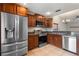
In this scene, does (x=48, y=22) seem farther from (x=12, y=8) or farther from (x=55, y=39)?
(x=12, y=8)

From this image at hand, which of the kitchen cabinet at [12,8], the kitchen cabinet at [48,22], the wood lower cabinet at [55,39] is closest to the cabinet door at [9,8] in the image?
the kitchen cabinet at [12,8]

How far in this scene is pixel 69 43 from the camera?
15.2ft

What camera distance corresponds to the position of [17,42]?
356 cm

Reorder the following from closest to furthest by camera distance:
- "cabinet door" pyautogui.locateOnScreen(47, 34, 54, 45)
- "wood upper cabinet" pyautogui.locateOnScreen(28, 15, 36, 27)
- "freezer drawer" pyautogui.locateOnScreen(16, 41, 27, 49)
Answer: "freezer drawer" pyautogui.locateOnScreen(16, 41, 27, 49) < "wood upper cabinet" pyautogui.locateOnScreen(28, 15, 36, 27) < "cabinet door" pyautogui.locateOnScreen(47, 34, 54, 45)

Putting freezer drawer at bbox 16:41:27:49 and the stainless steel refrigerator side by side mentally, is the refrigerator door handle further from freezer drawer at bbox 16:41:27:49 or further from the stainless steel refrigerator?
freezer drawer at bbox 16:41:27:49

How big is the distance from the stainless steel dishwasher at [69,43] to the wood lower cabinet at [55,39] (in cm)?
40

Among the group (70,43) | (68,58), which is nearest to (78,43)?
(70,43)

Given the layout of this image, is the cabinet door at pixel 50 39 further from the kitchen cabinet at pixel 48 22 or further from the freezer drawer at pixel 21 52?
the freezer drawer at pixel 21 52

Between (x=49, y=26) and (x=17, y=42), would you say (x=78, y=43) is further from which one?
(x=49, y=26)

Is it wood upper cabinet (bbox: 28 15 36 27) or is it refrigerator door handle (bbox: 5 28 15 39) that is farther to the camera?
wood upper cabinet (bbox: 28 15 36 27)

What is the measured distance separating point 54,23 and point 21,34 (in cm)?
387

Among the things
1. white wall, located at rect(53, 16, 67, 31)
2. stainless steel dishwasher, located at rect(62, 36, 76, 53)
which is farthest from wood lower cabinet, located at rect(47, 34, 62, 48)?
white wall, located at rect(53, 16, 67, 31)

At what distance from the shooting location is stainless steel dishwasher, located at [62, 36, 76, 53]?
436cm

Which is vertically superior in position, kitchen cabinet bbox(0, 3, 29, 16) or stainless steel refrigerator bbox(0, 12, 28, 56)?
kitchen cabinet bbox(0, 3, 29, 16)
